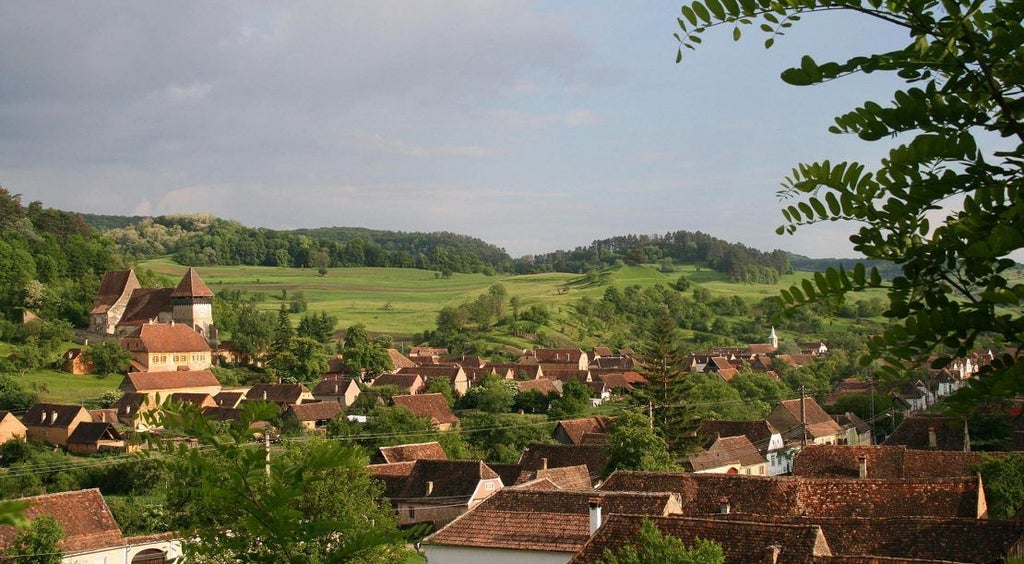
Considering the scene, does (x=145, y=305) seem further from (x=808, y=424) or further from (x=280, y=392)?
(x=808, y=424)

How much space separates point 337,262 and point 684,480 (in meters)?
150

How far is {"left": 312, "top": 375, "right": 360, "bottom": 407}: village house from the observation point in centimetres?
6944

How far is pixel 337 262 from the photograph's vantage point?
171 m

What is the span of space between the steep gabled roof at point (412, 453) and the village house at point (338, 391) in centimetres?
2229

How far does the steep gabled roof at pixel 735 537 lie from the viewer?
1670cm

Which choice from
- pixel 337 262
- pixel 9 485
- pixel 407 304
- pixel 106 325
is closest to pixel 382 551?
pixel 9 485

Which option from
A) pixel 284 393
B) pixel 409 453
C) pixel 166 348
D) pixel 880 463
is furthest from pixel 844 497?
pixel 166 348

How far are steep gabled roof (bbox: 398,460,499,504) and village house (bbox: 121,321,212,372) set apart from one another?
45589 mm

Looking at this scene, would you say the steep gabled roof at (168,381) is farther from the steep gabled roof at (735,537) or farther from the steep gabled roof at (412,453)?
the steep gabled roof at (735,537)

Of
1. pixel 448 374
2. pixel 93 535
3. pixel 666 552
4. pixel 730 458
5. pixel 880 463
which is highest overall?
pixel 666 552

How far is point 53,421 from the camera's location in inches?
2159

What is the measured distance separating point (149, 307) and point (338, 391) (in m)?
31.5

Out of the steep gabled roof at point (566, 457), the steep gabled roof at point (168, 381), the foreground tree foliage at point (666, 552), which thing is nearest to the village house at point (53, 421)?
the steep gabled roof at point (168, 381)

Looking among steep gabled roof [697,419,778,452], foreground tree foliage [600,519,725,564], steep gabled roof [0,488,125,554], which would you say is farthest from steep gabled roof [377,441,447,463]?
foreground tree foliage [600,519,725,564]
